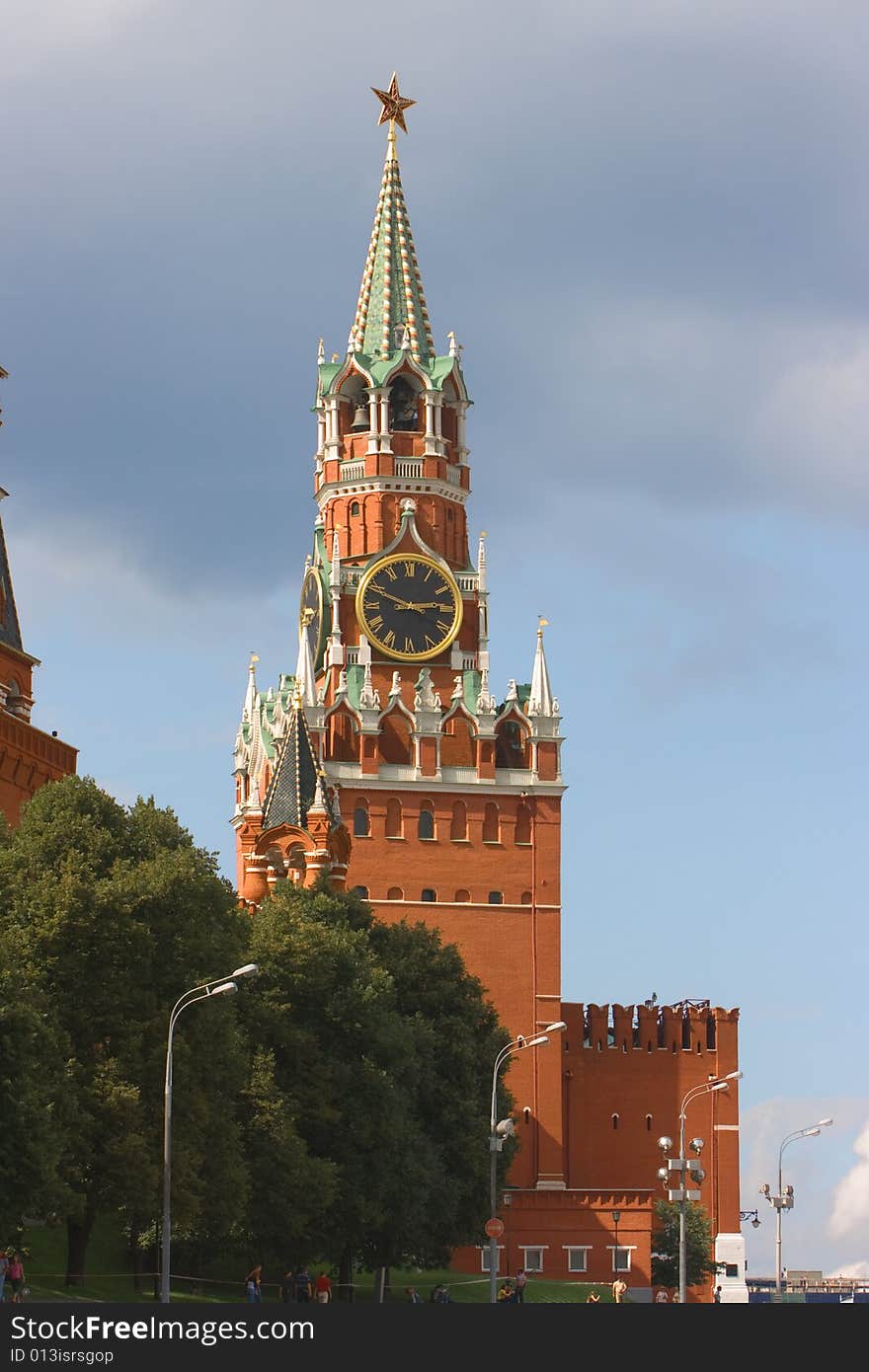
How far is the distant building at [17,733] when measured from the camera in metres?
79.6

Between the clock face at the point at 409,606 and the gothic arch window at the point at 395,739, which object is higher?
the clock face at the point at 409,606

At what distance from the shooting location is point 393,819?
118562 mm

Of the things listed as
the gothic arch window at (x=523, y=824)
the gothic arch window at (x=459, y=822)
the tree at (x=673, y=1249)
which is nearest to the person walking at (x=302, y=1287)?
the tree at (x=673, y=1249)

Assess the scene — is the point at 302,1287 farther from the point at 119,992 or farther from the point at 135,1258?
the point at 119,992

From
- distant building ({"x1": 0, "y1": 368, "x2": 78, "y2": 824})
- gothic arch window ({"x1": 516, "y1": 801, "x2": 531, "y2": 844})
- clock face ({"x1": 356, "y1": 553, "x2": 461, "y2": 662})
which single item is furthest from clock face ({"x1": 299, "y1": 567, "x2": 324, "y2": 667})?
distant building ({"x1": 0, "y1": 368, "x2": 78, "y2": 824})

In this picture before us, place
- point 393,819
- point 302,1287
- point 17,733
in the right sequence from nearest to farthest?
point 302,1287, point 17,733, point 393,819

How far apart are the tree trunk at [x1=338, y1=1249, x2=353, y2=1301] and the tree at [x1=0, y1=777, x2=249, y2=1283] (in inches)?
550

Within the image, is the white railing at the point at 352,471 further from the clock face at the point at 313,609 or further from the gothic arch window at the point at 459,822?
the gothic arch window at the point at 459,822

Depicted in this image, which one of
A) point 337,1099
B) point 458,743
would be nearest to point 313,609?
point 458,743

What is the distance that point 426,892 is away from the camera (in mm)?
118000

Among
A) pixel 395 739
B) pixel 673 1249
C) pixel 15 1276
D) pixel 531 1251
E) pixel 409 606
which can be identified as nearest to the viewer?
pixel 15 1276

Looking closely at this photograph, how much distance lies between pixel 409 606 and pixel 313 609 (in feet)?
16.8

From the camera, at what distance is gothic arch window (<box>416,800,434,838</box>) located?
389 feet

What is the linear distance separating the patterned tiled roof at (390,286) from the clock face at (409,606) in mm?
11613
